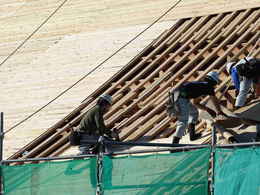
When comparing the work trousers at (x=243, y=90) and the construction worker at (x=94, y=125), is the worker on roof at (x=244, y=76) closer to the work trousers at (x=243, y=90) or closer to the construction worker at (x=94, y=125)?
the work trousers at (x=243, y=90)

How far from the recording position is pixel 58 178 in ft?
31.2

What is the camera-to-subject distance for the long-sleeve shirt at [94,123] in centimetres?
1143

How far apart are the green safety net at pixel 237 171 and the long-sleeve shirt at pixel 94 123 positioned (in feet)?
10.5

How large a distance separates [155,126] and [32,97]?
10.9 ft

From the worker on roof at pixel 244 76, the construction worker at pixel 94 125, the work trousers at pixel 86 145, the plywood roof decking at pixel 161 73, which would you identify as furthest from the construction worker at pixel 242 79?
the work trousers at pixel 86 145

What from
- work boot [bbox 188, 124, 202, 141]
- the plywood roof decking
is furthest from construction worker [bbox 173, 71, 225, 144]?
the plywood roof decking

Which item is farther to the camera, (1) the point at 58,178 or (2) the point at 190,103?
(2) the point at 190,103

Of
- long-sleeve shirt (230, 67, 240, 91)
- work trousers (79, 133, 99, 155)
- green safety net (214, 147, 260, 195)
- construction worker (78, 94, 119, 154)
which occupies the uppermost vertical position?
long-sleeve shirt (230, 67, 240, 91)

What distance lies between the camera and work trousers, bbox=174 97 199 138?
1118 cm

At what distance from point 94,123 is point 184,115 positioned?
1.21 m

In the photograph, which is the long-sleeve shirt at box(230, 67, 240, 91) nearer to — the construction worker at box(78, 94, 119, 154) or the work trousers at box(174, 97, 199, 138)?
the work trousers at box(174, 97, 199, 138)

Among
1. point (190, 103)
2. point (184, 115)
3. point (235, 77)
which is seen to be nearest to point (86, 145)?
point (184, 115)

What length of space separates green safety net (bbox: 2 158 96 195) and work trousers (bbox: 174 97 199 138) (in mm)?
2046

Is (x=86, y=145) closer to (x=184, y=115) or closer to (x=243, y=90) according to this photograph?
(x=184, y=115)
